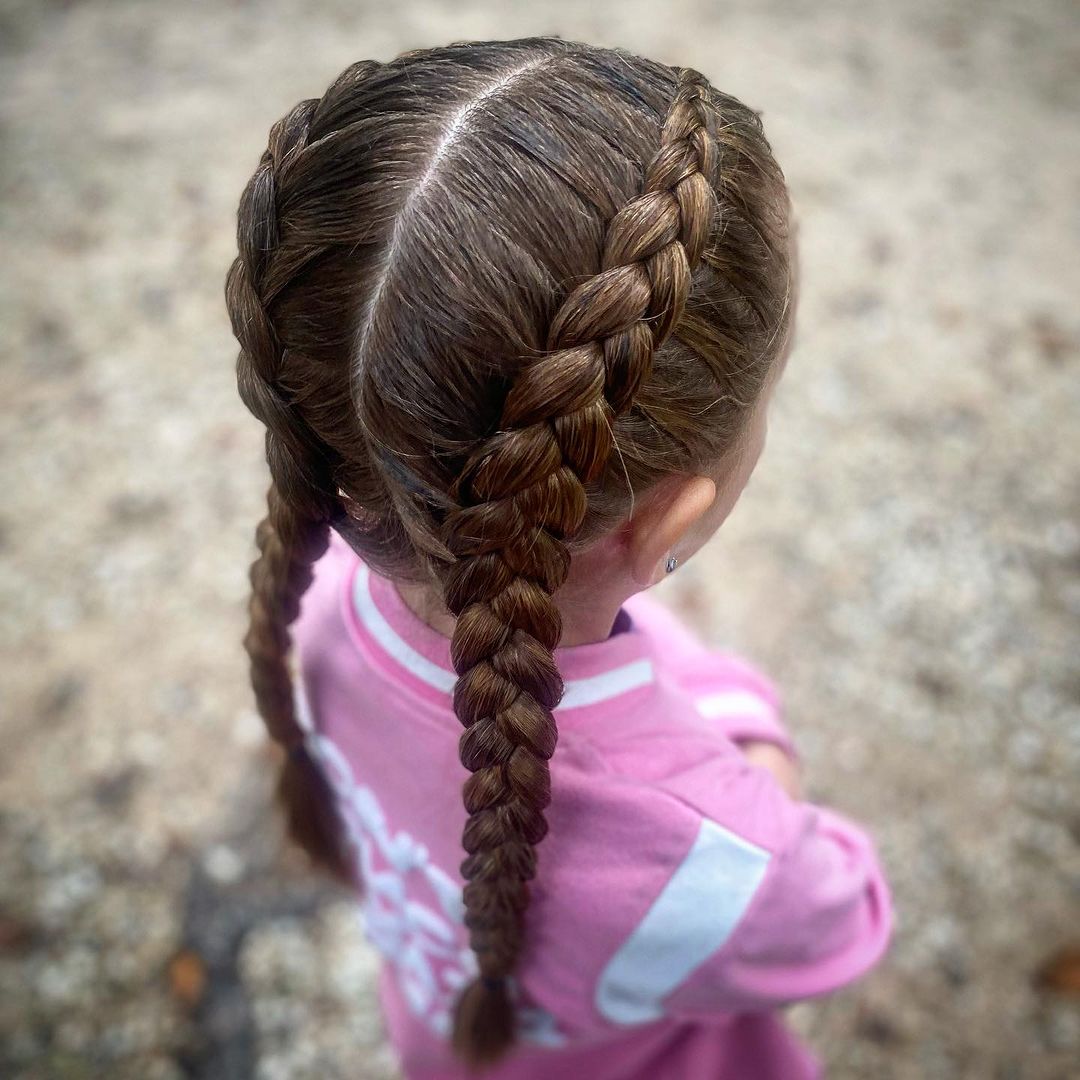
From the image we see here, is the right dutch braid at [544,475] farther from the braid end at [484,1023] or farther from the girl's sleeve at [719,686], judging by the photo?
the girl's sleeve at [719,686]

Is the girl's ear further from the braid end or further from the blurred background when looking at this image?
the blurred background

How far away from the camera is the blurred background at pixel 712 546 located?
176cm

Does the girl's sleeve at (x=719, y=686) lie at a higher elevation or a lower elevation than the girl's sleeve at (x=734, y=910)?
lower

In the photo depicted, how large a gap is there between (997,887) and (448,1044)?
121cm

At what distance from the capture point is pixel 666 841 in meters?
0.83

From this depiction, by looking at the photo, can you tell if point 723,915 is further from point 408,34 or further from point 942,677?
point 408,34

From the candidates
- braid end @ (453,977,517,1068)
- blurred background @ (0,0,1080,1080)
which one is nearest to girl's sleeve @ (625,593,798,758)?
braid end @ (453,977,517,1068)

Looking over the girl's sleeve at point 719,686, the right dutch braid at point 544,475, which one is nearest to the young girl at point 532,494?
the right dutch braid at point 544,475

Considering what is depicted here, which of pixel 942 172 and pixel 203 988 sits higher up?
pixel 942 172

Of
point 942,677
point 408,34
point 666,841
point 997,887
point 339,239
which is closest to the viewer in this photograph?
point 339,239

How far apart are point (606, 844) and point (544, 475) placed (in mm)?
371

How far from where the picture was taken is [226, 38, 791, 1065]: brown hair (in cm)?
66

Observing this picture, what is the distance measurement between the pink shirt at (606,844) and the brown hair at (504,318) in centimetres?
10

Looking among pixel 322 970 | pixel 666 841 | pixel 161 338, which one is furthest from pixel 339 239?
pixel 161 338
